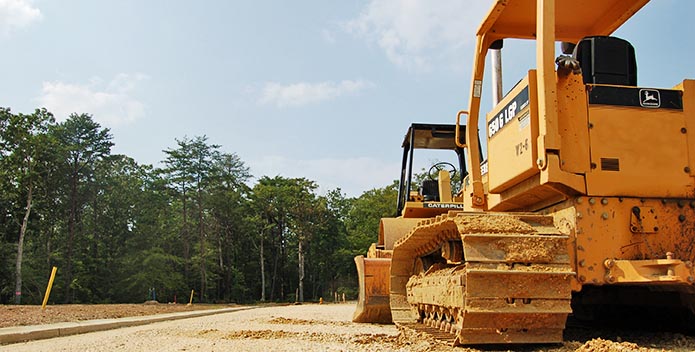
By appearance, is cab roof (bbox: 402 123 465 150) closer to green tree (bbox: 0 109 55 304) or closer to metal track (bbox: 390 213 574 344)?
metal track (bbox: 390 213 574 344)

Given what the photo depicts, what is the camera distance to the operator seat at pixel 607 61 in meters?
5.14

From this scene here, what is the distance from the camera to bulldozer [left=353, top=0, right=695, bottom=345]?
4.29 meters

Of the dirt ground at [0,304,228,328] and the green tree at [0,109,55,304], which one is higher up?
the green tree at [0,109,55,304]

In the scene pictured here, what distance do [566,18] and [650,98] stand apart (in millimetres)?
1823

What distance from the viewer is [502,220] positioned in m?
4.62

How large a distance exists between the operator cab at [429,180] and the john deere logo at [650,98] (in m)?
5.23

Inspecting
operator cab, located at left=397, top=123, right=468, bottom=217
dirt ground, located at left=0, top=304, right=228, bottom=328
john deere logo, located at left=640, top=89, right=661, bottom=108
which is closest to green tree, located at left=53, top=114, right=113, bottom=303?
dirt ground, located at left=0, top=304, right=228, bottom=328

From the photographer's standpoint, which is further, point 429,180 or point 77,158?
point 77,158

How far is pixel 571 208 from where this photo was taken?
4668mm

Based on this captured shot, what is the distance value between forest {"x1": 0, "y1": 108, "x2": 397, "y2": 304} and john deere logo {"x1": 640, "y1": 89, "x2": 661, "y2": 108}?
131 feet

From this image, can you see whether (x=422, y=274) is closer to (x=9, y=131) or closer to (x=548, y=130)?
(x=548, y=130)

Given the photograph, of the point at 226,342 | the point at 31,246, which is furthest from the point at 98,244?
the point at 226,342

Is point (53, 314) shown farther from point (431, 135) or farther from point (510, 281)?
point (510, 281)

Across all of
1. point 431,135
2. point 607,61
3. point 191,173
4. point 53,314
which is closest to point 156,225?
point 191,173
